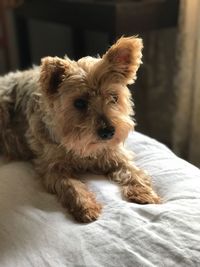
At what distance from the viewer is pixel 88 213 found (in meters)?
1.26

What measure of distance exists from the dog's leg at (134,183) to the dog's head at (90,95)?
134 mm

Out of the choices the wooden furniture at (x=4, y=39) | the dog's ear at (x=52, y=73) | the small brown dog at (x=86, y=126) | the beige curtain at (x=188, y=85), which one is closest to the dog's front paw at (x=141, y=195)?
the small brown dog at (x=86, y=126)

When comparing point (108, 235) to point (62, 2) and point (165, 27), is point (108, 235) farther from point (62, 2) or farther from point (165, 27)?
point (62, 2)

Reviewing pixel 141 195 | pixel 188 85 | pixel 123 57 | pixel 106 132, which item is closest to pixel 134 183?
pixel 141 195

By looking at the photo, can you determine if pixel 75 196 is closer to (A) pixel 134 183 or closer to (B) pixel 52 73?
(A) pixel 134 183

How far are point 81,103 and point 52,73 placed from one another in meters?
0.14

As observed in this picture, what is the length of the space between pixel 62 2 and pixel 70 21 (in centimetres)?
14

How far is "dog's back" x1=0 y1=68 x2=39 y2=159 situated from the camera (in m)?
1.76

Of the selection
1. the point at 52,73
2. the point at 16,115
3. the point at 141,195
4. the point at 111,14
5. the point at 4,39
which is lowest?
the point at 141,195

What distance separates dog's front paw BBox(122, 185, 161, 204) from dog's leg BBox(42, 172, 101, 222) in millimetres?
117

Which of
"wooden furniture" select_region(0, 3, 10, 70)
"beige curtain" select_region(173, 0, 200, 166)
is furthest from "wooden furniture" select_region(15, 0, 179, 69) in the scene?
"wooden furniture" select_region(0, 3, 10, 70)

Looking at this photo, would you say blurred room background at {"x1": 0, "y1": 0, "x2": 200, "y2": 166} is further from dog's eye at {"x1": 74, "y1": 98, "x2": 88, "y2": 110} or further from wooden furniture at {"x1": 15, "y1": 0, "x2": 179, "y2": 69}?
dog's eye at {"x1": 74, "y1": 98, "x2": 88, "y2": 110}

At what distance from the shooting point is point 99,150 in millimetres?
1480

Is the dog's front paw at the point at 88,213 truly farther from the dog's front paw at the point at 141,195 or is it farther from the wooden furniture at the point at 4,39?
the wooden furniture at the point at 4,39
